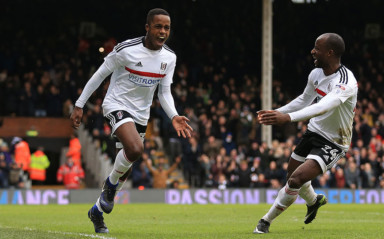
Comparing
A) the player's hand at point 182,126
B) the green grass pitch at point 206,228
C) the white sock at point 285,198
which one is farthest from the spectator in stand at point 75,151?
the player's hand at point 182,126

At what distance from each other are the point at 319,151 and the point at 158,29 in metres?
2.64

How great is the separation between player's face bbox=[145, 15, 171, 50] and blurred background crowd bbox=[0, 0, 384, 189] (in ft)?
37.2

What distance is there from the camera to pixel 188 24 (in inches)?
1438

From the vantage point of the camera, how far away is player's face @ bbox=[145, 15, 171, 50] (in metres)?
10.7

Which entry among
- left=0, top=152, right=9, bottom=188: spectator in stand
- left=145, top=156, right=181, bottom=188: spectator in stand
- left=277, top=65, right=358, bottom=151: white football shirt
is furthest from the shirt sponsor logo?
left=145, top=156, right=181, bottom=188: spectator in stand

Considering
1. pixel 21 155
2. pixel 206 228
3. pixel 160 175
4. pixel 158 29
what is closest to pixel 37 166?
pixel 21 155

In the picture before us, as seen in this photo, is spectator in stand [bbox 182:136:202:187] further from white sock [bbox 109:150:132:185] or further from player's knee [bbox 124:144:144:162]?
player's knee [bbox 124:144:144:162]

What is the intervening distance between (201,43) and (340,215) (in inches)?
779

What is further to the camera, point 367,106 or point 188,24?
point 188,24

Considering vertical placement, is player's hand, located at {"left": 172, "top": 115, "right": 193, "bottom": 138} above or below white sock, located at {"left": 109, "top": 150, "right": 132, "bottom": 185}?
above

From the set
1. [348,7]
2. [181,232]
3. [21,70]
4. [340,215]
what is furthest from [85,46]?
[181,232]

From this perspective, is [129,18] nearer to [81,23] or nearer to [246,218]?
[81,23]

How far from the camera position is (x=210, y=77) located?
33.2 meters

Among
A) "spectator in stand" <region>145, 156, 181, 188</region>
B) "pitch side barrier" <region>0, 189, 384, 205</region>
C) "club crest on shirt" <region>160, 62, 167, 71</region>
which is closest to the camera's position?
"club crest on shirt" <region>160, 62, 167, 71</region>
